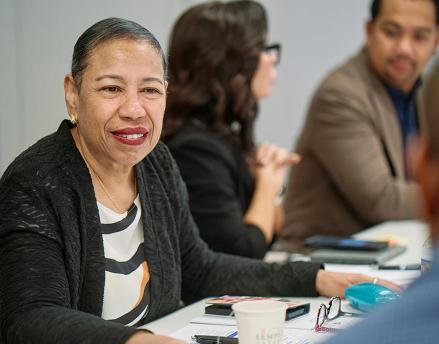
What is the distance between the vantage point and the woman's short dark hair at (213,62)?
246 cm

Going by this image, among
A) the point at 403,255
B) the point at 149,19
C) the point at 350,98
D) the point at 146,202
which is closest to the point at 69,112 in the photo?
the point at 146,202

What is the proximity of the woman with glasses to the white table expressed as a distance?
0.35 meters

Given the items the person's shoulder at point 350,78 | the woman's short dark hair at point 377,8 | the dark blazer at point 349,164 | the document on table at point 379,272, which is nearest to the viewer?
the document on table at point 379,272

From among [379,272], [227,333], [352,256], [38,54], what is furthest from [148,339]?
[352,256]

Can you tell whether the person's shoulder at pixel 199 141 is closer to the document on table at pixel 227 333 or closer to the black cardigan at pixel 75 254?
the black cardigan at pixel 75 254

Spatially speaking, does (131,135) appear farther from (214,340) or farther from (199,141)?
(199,141)

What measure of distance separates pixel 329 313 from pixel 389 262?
28.8 inches

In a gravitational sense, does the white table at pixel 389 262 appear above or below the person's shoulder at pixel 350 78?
below

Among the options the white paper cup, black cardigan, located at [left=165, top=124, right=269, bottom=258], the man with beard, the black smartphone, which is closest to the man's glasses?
the white paper cup

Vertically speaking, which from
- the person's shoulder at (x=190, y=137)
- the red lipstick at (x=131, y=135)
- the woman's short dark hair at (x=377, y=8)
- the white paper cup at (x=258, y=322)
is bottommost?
the white paper cup at (x=258, y=322)

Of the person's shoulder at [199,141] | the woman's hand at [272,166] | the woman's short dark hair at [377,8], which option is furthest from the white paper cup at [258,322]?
the woman's short dark hair at [377,8]

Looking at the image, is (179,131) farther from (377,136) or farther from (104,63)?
(377,136)

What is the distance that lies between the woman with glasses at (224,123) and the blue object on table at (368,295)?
815 millimetres

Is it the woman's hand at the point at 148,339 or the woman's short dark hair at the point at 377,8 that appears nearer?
the woman's hand at the point at 148,339
